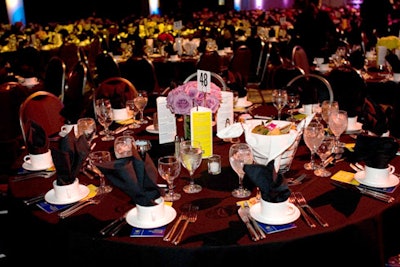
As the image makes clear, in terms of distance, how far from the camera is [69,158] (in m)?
2.03

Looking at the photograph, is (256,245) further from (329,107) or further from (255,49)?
(255,49)

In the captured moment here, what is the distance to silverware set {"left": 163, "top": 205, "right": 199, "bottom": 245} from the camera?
1720 mm

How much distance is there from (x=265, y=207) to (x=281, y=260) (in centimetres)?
20

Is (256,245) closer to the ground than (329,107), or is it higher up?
closer to the ground

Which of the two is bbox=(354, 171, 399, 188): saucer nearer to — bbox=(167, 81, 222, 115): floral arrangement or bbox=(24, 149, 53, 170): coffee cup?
bbox=(167, 81, 222, 115): floral arrangement

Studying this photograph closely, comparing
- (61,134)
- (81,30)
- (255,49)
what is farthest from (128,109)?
(81,30)

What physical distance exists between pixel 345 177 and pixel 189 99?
850 mm

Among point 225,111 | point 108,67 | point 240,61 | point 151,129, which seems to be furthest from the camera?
point 240,61

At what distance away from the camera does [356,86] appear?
350 centimetres

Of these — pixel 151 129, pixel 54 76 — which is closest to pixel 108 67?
pixel 54 76

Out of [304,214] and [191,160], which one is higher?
[191,160]

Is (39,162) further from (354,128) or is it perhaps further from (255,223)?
(354,128)

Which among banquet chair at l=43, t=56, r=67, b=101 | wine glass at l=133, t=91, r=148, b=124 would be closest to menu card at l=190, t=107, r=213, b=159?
wine glass at l=133, t=91, r=148, b=124

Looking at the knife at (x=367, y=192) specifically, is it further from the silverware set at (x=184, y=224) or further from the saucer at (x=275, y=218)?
the silverware set at (x=184, y=224)
